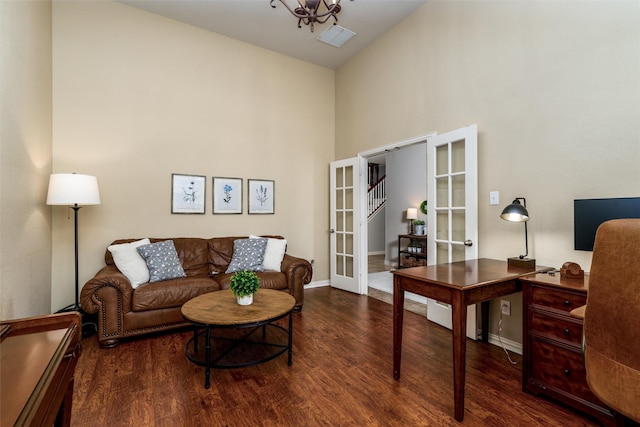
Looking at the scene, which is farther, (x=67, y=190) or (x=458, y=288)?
(x=67, y=190)

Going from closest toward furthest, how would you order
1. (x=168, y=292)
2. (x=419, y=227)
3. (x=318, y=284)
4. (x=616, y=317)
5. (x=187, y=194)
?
(x=616, y=317) < (x=168, y=292) < (x=187, y=194) < (x=318, y=284) < (x=419, y=227)

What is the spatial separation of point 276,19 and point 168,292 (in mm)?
3452

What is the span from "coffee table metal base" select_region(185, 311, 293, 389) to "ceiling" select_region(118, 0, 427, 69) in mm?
3503

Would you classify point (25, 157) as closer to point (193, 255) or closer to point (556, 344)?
point (193, 255)

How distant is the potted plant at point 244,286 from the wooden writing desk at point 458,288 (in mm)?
1107

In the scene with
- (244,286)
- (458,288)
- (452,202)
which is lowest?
(244,286)

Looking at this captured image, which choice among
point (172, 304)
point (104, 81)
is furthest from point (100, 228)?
point (104, 81)

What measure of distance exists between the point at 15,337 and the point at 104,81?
3.49 meters

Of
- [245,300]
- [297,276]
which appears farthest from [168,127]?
[245,300]

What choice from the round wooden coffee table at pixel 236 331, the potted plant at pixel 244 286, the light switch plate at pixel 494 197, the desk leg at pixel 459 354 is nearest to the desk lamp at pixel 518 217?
the light switch plate at pixel 494 197

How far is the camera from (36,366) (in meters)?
0.78

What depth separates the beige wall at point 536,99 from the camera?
6.55 feet

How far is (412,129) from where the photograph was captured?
11.8ft

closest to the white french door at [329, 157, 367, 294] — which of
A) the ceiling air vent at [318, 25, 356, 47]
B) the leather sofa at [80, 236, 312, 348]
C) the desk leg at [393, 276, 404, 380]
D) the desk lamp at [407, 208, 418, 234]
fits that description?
the leather sofa at [80, 236, 312, 348]
